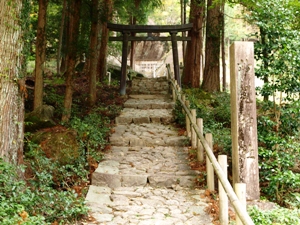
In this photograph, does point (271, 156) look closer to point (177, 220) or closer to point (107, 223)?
point (177, 220)

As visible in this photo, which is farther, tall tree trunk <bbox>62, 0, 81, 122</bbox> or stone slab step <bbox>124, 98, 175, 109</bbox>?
stone slab step <bbox>124, 98, 175, 109</bbox>

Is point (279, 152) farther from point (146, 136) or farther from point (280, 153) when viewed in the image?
point (146, 136)

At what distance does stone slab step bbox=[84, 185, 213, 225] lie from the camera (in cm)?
534

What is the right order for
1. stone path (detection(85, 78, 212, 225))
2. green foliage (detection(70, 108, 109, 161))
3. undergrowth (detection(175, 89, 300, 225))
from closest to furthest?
stone path (detection(85, 78, 212, 225)), undergrowth (detection(175, 89, 300, 225)), green foliage (detection(70, 108, 109, 161))

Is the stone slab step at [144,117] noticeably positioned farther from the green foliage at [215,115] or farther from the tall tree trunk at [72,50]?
the tall tree trunk at [72,50]

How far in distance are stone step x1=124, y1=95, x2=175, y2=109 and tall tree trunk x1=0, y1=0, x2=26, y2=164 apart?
787 centimetres

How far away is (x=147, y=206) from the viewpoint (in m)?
5.89

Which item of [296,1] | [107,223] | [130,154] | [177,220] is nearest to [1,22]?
[107,223]

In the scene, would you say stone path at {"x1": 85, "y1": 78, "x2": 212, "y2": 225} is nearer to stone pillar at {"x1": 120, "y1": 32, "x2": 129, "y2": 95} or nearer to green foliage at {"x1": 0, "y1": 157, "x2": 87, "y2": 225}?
green foliage at {"x1": 0, "y1": 157, "x2": 87, "y2": 225}

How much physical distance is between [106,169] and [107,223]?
2.10m

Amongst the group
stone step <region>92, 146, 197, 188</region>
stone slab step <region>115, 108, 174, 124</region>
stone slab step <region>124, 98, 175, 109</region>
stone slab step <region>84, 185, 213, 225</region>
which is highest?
stone slab step <region>124, 98, 175, 109</region>

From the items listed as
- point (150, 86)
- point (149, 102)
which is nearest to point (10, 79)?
point (149, 102)

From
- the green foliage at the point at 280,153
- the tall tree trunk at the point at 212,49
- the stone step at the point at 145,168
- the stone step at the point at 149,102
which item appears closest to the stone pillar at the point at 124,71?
the stone step at the point at 149,102

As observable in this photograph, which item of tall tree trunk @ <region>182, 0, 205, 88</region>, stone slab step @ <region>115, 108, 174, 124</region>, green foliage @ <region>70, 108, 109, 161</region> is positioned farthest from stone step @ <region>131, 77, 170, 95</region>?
green foliage @ <region>70, 108, 109, 161</region>
